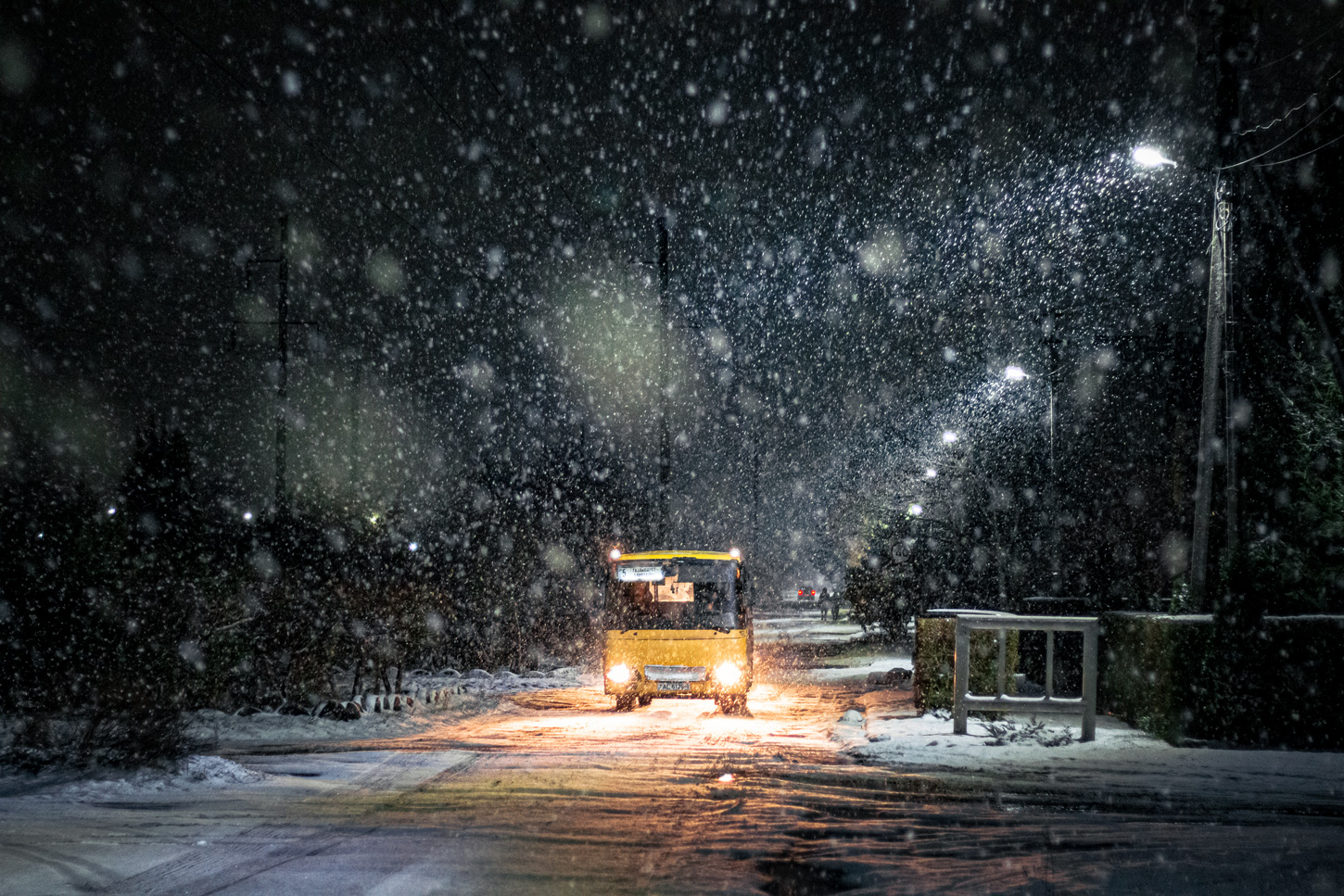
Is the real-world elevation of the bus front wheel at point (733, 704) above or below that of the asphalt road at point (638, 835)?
below

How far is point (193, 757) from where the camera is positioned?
9.37m

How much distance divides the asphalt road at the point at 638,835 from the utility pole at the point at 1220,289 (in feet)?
19.5

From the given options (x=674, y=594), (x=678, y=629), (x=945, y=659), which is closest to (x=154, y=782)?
(x=678, y=629)

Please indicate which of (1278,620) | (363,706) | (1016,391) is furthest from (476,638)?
(1278,620)

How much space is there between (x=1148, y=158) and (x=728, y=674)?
9.19 m

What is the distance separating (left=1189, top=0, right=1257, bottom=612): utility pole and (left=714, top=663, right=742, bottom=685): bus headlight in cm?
643

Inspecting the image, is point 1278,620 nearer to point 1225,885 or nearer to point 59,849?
point 1225,885

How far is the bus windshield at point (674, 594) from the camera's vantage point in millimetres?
16781

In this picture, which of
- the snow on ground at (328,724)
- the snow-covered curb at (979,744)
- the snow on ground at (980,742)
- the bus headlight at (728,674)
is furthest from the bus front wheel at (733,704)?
the snow on ground at (328,724)

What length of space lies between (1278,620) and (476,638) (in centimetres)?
1951

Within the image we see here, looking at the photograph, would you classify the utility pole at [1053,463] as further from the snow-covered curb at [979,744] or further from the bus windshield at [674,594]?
the snow-covered curb at [979,744]

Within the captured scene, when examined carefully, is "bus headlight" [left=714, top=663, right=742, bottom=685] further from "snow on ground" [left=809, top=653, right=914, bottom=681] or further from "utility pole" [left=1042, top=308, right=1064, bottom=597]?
"utility pole" [left=1042, top=308, right=1064, bottom=597]

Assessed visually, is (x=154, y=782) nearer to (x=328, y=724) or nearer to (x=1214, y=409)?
(x=328, y=724)

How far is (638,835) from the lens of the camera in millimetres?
6910
